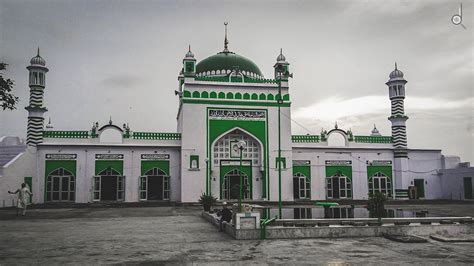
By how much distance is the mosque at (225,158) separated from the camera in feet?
83.1

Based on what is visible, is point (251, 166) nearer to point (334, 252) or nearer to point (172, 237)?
point (172, 237)

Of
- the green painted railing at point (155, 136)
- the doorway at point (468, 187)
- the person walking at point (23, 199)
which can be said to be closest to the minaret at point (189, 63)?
the green painted railing at point (155, 136)

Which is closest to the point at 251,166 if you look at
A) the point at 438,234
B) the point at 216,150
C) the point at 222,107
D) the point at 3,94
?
the point at 216,150

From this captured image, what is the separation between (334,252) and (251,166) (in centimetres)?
1862

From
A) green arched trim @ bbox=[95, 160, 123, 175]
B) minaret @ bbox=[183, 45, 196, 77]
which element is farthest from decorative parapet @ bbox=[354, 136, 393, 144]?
green arched trim @ bbox=[95, 160, 123, 175]

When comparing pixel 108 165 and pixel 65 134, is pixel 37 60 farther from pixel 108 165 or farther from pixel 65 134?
pixel 108 165

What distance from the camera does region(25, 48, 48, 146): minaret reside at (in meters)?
25.0

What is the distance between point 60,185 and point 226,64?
14641 mm

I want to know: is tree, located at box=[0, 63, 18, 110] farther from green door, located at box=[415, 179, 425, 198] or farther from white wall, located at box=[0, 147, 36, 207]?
green door, located at box=[415, 179, 425, 198]

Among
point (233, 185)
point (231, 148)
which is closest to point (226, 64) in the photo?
point (231, 148)

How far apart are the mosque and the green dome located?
13 cm

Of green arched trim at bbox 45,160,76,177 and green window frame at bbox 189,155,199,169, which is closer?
green arched trim at bbox 45,160,76,177

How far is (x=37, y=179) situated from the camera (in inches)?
973

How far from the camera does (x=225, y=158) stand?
2702 centimetres
